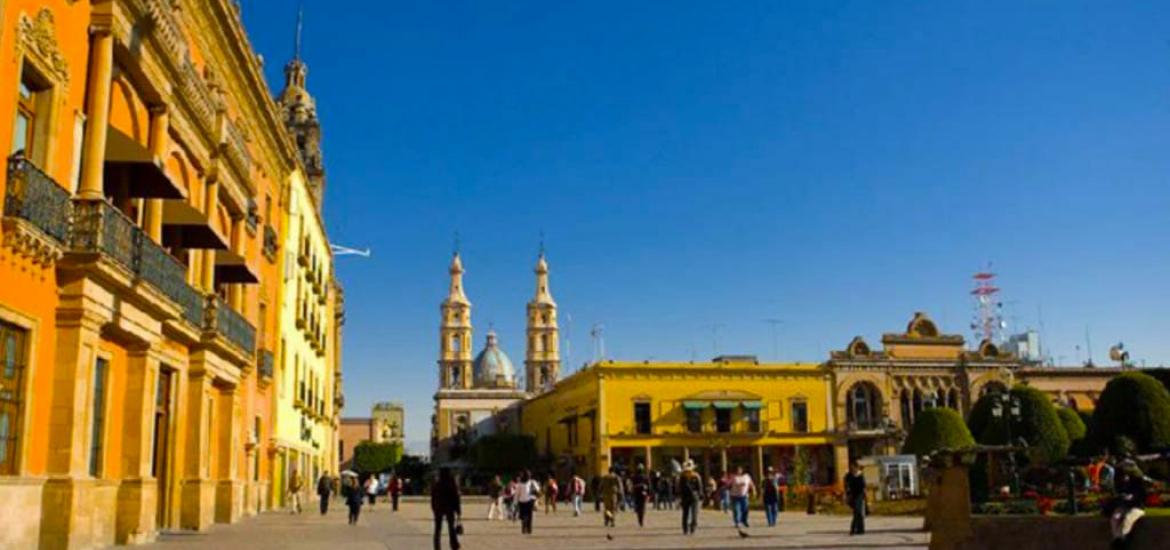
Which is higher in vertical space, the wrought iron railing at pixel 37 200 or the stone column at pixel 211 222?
the stone column at pixel 211 222

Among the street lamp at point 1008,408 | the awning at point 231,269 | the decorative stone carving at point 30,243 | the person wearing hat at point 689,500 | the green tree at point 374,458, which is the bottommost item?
the person wearing hat at point 689,500

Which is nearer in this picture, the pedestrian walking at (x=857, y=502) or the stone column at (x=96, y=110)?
the stone column at (x=96, y=110)

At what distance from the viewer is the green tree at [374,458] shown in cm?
10689

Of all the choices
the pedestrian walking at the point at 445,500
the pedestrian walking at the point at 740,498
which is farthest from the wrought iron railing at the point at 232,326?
the pedestrian walking at the point at 740,498

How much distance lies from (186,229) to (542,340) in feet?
312

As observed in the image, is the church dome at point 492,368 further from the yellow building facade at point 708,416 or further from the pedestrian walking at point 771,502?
the pedestrian walking at point 771,502

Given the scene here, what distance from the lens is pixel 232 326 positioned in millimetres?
25375

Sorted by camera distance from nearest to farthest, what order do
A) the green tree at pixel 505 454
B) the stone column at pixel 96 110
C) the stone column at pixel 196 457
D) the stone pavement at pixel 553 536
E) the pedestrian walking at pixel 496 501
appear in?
the stone column at pixel 96 110, the stone pavement at pixel 553 536, the stone column at pixel 196 457, the pedestrian walking at pixel 496 501, the green tree at pixel 505 454

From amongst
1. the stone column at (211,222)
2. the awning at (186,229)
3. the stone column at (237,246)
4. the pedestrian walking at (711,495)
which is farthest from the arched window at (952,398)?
the awning at (186,229)

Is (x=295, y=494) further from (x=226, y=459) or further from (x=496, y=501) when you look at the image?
(x=226, y=459)

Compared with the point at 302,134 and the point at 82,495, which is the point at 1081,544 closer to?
the point at 82,495

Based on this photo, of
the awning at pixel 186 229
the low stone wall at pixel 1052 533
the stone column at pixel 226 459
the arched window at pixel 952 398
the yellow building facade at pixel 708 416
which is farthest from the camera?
the arched window at pixel 952 398

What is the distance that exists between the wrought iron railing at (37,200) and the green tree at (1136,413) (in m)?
32.1

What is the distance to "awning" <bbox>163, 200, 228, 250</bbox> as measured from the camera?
20.8m
